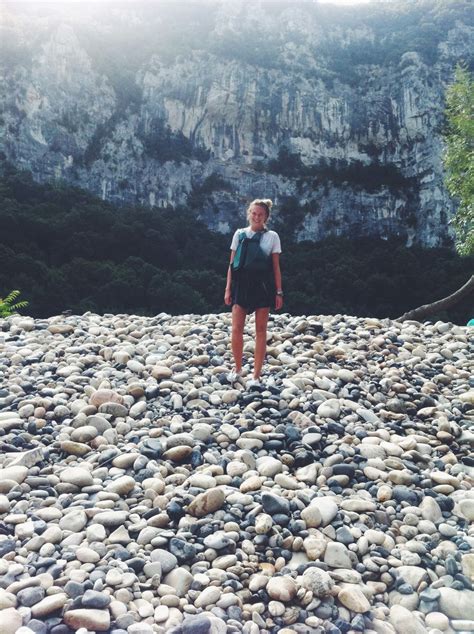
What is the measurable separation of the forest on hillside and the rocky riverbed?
71.1 ft

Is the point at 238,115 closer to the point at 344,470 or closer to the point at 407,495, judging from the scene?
the point at 344,470

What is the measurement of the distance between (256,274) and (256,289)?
0.46 feet

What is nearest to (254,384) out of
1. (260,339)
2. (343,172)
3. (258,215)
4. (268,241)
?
(260,339)

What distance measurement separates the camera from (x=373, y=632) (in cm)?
184

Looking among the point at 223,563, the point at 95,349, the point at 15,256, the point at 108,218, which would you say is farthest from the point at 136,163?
the point at 223,563

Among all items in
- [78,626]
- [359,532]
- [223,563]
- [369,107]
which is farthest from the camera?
[369,107]

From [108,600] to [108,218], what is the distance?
40.6m

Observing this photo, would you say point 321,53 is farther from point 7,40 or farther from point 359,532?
point 359,532

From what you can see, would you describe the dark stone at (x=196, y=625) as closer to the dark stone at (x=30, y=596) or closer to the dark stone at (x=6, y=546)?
the dark stone at (x=30, y=596)

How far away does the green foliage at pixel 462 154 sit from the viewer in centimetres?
874

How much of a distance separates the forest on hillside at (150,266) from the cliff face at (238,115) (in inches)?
297

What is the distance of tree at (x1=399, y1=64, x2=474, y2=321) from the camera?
8.67m

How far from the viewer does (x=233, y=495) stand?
2.56 m

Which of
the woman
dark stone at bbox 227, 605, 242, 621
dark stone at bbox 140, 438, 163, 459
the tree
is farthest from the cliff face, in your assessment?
dark stone at bbox 227, 605, 242, 621
